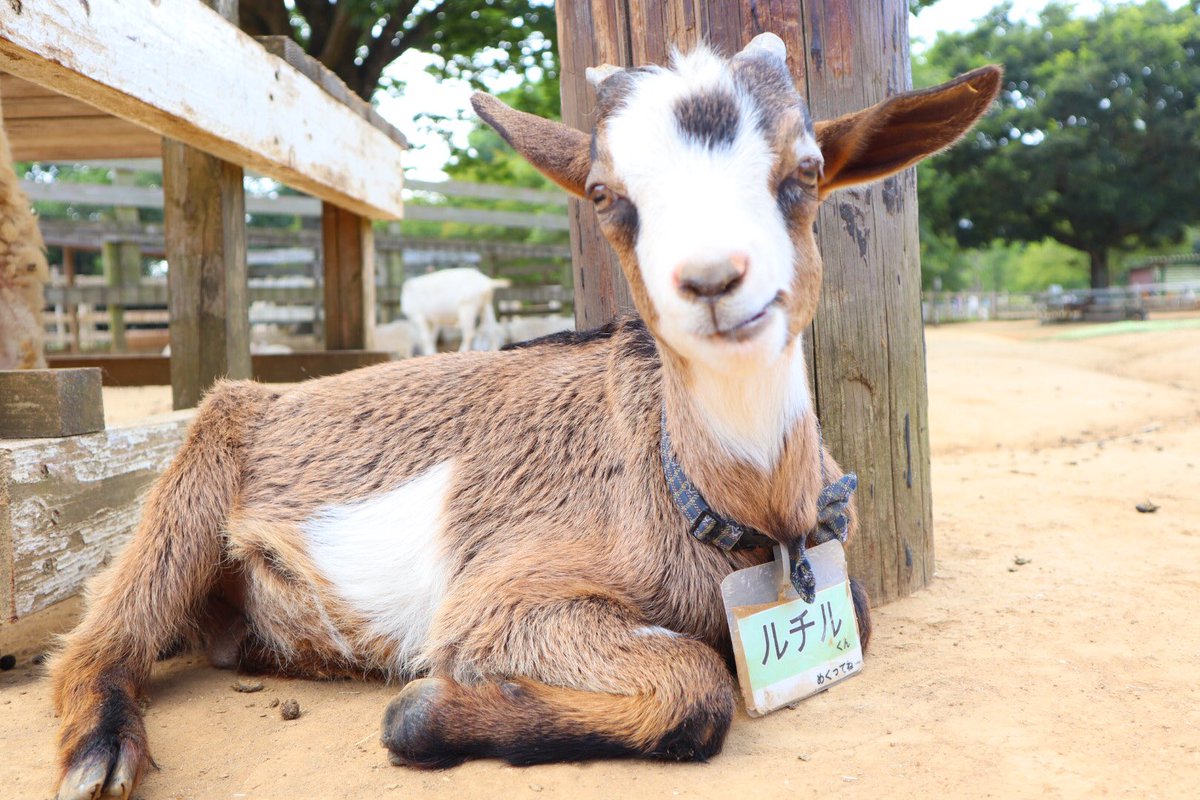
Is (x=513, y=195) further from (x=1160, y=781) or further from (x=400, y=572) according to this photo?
(x=1160, y=781)

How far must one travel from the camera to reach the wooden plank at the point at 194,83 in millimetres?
2381

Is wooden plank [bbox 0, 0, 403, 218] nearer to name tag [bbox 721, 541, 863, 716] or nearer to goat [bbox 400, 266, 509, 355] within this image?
name tag [bbox 721, 541, 863, 716]

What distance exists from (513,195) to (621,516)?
12713mm

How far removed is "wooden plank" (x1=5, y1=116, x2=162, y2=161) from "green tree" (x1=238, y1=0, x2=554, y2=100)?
451 centimetres

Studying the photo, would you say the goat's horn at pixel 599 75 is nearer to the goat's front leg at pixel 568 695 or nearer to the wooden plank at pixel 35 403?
the goat's front leg at pixel 568 695

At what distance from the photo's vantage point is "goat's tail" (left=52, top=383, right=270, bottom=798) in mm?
2207

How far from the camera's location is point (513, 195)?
14531 mm

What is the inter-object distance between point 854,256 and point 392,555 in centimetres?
162

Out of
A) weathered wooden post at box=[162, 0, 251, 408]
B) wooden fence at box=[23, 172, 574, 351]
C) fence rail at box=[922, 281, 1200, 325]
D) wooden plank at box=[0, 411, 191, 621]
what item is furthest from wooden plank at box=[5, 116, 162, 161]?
fence rail at box=[922, 281, 1200, 325]

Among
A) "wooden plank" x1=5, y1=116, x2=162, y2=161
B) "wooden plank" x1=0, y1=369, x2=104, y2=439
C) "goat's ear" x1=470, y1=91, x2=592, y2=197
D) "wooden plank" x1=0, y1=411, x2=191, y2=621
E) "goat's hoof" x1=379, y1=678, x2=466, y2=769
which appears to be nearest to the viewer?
"goat's hoof" x1=379, y1=678, x2=466, y2=769

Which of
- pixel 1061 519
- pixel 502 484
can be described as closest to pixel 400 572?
pixel 502 484

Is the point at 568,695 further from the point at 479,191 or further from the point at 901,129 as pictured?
the point at 479,191

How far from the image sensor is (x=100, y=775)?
1934 millimetres

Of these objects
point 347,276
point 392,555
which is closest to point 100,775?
point 392,555
